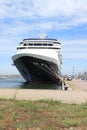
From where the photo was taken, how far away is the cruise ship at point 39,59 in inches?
2323

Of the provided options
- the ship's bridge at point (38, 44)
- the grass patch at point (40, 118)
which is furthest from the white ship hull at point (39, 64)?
the grass patch at point (40, 118)

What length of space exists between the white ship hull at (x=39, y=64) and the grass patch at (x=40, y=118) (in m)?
47.6

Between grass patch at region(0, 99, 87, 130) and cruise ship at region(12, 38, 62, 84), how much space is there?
156 feet

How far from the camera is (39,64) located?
61469mm

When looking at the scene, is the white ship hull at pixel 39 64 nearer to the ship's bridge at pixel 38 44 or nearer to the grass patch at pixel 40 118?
the ship's bridge at pixel 38 44

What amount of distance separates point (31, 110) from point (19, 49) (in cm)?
5477

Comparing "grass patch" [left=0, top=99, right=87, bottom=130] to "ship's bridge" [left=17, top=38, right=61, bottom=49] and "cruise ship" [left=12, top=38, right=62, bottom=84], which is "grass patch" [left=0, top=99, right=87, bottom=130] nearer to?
"cruise ship" [left=12, top=38, right=62, bottom=84]

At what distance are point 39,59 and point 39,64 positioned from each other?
2.36 m

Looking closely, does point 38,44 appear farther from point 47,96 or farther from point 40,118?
point 40,118

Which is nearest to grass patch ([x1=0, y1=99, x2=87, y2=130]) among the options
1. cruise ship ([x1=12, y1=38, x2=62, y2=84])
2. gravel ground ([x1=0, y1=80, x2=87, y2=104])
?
gravel ground ([x1=0, y1=80, x2=87, y2=104])

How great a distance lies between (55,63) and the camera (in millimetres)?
60188

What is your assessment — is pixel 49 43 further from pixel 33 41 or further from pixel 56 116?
pixel 56 116

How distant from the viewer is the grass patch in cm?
784

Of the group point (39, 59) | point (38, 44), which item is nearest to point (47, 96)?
point (39, 59)
